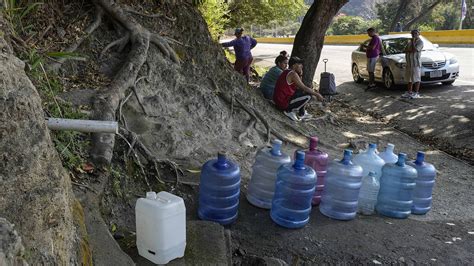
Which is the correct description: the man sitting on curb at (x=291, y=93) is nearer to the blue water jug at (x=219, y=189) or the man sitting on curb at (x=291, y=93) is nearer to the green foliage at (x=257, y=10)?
the blue water jug at (x=219, y=189)

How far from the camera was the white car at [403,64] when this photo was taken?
1269 cm

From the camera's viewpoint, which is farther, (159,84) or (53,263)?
(159,84)

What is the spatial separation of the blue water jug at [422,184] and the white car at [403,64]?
825 cm

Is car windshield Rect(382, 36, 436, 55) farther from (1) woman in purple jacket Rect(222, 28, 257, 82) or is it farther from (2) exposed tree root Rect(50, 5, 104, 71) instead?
(2) exposed tree root Rect(50, 5, 104, 71)

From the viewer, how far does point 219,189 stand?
4336mm

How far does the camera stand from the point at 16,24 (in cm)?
479

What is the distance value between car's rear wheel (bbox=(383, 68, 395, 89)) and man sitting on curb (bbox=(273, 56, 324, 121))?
19.1 ft

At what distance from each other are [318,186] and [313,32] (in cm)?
598

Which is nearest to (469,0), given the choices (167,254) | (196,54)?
(196,54)

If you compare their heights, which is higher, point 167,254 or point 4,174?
point 4,174

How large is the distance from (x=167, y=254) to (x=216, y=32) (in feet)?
40.1

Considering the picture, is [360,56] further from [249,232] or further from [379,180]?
[249,232]

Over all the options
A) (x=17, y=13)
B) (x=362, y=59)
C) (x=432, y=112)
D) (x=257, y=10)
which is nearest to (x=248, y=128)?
(x=17, y=13)

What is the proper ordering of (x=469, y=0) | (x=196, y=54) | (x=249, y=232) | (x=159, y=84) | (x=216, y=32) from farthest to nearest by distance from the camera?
(x=469, y=0)
(x=216, y=32)
(x=196, y=54)
(x=159, y=84)
(x=249, y=232)
